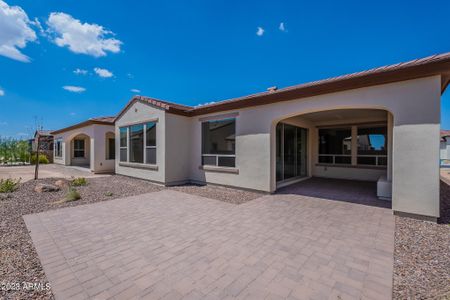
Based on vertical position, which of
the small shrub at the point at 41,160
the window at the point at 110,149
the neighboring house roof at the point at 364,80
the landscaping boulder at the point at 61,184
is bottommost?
the landscaping boulder at the point at 61,184

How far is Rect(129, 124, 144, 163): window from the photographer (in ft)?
34.8

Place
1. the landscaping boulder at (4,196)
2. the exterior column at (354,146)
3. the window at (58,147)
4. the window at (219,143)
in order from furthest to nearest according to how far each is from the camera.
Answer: the window at (58,147)
the exterior column at (354,146)
the window at (219,143)
the landscaping boulder at (4,196)

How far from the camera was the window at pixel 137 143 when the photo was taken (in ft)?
34.8

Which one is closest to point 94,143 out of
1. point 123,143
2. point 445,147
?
point 123,143

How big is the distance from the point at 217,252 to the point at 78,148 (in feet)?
72.2

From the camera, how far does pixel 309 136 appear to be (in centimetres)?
1129

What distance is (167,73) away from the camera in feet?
44.5

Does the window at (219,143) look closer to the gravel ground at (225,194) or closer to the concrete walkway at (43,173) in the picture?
the gravel ground at (225,194)

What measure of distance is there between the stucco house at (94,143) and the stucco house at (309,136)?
257 cm

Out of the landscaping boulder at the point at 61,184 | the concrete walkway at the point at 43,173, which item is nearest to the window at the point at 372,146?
the landscaping boulder at the point at 61,184

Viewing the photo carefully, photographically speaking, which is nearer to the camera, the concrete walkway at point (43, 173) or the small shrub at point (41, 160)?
the concrete walkway at point (43, 173)

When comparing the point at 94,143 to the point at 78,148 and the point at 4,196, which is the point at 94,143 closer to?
the point at 4,196

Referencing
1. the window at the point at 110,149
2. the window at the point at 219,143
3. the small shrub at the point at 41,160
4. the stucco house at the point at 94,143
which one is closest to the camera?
the window at the point at 219,143

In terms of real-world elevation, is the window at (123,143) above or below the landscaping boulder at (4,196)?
above
